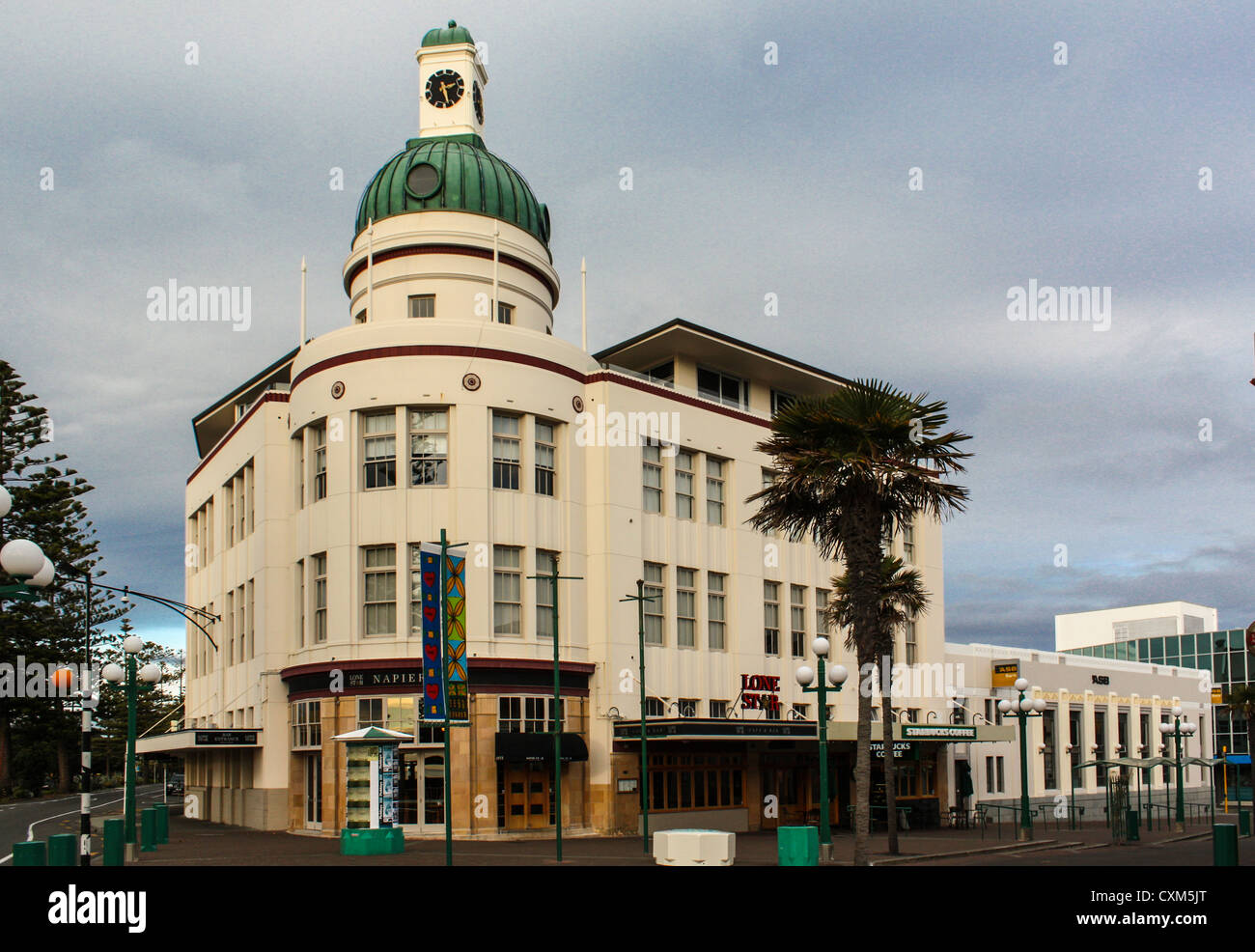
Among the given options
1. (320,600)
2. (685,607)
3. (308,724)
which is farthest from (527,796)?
(685,607)

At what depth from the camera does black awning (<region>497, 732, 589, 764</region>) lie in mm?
37219

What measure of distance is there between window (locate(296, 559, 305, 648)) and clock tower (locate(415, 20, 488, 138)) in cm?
1819

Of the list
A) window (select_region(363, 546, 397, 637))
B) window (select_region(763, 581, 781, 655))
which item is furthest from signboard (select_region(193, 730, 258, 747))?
window (select_region(763, 581, 781, 655))

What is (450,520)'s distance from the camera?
3916 cm

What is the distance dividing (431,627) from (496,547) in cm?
827

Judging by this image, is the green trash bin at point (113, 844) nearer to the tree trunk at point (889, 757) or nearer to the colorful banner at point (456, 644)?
the colorful banner at point (456, 644)

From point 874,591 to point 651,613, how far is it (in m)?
14.3

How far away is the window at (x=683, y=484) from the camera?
151ft

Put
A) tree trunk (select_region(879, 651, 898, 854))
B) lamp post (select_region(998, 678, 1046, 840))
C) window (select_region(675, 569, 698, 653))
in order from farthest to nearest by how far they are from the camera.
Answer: window (select_region(675, 569, 698, 653))
lamp post (select_region(998, 678, 1046, 840))
tree trunk (select_region(879, 651, 898, 854))

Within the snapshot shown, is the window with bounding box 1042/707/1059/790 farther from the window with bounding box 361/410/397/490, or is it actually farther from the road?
the road

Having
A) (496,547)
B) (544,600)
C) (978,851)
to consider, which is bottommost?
(978,851)

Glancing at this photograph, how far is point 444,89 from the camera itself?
49.2 metres

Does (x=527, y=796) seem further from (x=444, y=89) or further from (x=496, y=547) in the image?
(x=444, y=89)
